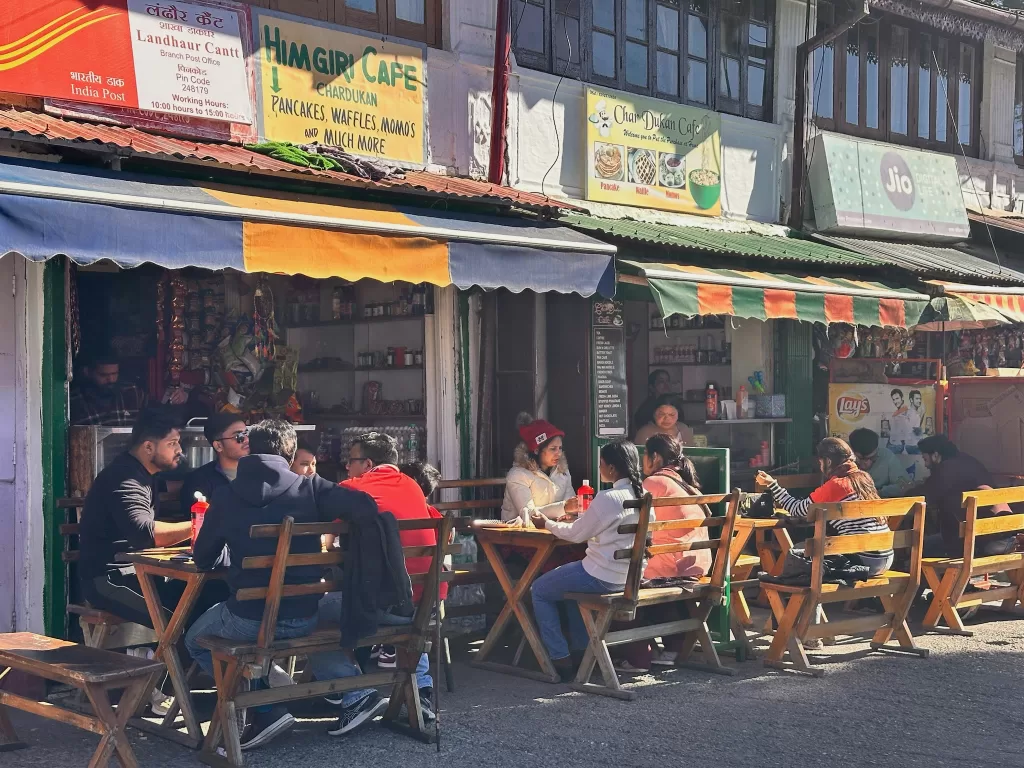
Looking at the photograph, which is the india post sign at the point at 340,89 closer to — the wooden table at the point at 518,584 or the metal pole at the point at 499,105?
the metal pole at the point at 499,105

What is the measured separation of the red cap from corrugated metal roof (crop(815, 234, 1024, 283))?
4282 millimetres

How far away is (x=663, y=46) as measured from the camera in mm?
10836

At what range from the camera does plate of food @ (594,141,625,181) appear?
998 centimetres

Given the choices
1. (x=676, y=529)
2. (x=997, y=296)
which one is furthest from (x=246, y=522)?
(x=997, y=296)

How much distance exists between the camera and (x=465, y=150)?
914 centimetres

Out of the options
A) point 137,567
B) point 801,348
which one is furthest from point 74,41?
point 801,348

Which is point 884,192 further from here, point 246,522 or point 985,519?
point 246,522

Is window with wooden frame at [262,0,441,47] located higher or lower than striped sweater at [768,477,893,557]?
higher

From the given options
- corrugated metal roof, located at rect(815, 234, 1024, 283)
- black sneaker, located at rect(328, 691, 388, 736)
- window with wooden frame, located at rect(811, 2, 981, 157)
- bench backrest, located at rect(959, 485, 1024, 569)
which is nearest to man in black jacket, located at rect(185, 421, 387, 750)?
black sneaker, located at rect(328, 691, 388, 736)

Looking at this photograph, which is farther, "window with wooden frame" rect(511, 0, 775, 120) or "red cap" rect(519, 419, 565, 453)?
"window with wooden frame" rect(511, 0, 775, 120)

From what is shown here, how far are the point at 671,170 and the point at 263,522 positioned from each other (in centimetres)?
636

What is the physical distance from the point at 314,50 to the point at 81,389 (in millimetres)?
2698

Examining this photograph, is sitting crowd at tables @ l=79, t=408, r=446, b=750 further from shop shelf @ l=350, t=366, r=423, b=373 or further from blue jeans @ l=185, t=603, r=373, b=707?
shop shelf @ l=350, t=366, r=423, b=373

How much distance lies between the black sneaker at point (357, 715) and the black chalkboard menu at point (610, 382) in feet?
11.5
